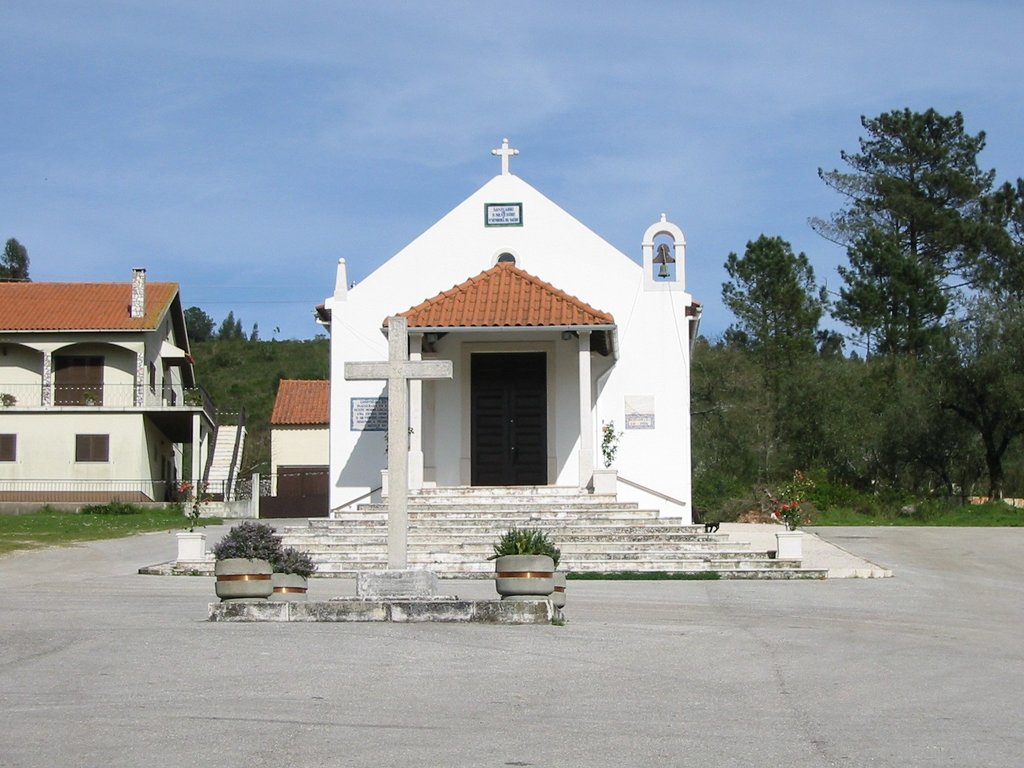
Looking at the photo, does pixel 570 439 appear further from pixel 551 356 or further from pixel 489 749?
pixel 489 749

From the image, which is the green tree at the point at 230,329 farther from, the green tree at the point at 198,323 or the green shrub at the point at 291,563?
the green shrub at the point at 291,563

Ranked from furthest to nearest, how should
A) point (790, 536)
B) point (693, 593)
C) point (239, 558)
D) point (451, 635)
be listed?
point (790, 536) → point (693, 593) → point (239, 558) → point (451, 635)

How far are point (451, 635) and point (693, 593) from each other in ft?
20.6

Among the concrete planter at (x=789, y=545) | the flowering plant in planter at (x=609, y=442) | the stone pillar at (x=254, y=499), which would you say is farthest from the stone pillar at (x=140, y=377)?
the concrete planter at (x=789, y=545)

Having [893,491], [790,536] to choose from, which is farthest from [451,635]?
[893,491]

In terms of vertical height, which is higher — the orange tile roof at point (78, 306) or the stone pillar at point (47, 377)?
the orange tile roof at point (78, 306)

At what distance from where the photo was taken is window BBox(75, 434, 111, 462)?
45250 mm

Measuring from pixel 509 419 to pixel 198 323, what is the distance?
344 feet

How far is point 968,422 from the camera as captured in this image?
4294cm

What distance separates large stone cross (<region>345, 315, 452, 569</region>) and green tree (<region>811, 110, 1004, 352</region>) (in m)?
41.7

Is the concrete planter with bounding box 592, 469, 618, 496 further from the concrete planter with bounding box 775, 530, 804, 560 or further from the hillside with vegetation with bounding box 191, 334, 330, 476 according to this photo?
the hillside with vegetation with bounding box 191, 334, 330, 476

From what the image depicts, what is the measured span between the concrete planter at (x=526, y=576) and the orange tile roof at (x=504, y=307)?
10855 millimetres

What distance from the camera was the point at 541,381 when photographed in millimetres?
26172

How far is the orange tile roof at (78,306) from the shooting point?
1834 inches
